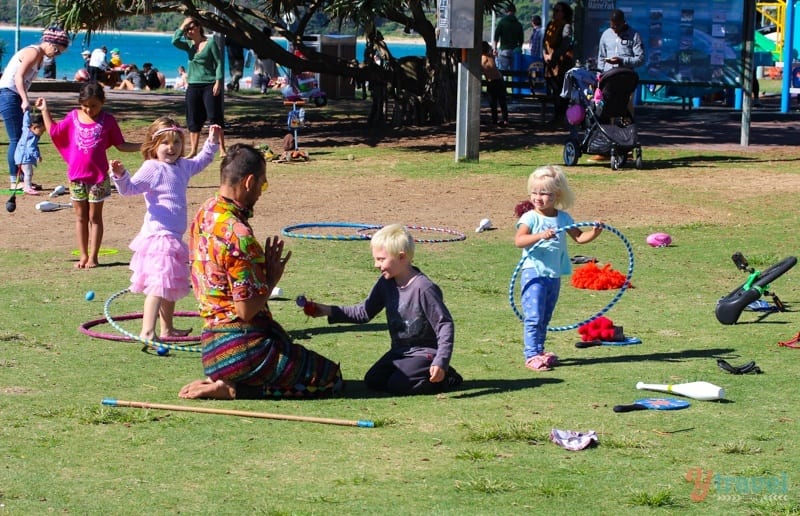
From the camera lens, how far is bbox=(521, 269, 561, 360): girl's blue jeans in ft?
25.8

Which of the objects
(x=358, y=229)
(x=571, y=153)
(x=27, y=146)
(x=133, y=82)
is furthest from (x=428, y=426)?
(x=133, y=82)

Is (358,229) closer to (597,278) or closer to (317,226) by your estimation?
(317,226)

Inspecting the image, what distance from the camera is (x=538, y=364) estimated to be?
7.83 metres

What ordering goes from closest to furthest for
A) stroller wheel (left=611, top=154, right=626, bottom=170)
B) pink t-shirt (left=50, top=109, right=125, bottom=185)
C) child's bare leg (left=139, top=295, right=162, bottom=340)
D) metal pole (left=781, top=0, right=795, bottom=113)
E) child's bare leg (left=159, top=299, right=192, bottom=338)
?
child's bare leg (left=139, top=295, right=162, bottom=340)
child's bare leg (left=159, top=299, right=192, bottom=338)
pink t-shirt (left=50, top=109, right=125, bottom=185)
stroller wheel (left=611, top=154, right=626, bottom=170)
metal pole (left=781, top=0, right=795, bottom=113)

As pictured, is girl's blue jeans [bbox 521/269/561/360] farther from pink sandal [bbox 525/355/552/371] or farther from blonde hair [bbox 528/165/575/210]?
blonde hair [bbox 528/165/575/210]

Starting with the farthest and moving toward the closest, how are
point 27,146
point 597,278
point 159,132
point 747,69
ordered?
point 747,69
point 27,146
point 597,278
point 159,132

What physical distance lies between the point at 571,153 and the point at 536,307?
10.3 metres

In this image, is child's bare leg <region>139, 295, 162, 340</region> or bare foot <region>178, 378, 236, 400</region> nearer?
bare foot <region>178, 378, 236, 400</region>

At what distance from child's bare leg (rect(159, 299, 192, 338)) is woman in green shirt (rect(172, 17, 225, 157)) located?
988 centimetres

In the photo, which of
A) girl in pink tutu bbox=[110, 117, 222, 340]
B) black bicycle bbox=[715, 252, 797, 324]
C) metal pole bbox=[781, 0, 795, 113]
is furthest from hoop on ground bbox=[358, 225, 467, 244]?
metal pole bbox=[781, 0, 795, 113]

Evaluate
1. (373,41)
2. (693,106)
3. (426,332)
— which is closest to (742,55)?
(373,41)

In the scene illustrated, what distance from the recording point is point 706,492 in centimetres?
533

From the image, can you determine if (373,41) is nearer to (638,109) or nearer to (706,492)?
(638,109)

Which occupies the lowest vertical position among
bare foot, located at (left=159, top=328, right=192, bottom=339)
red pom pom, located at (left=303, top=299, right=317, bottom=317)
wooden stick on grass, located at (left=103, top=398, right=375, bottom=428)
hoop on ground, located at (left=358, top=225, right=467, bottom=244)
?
bare foot, located at (left=159, top=328, right=192, bottom=339)
